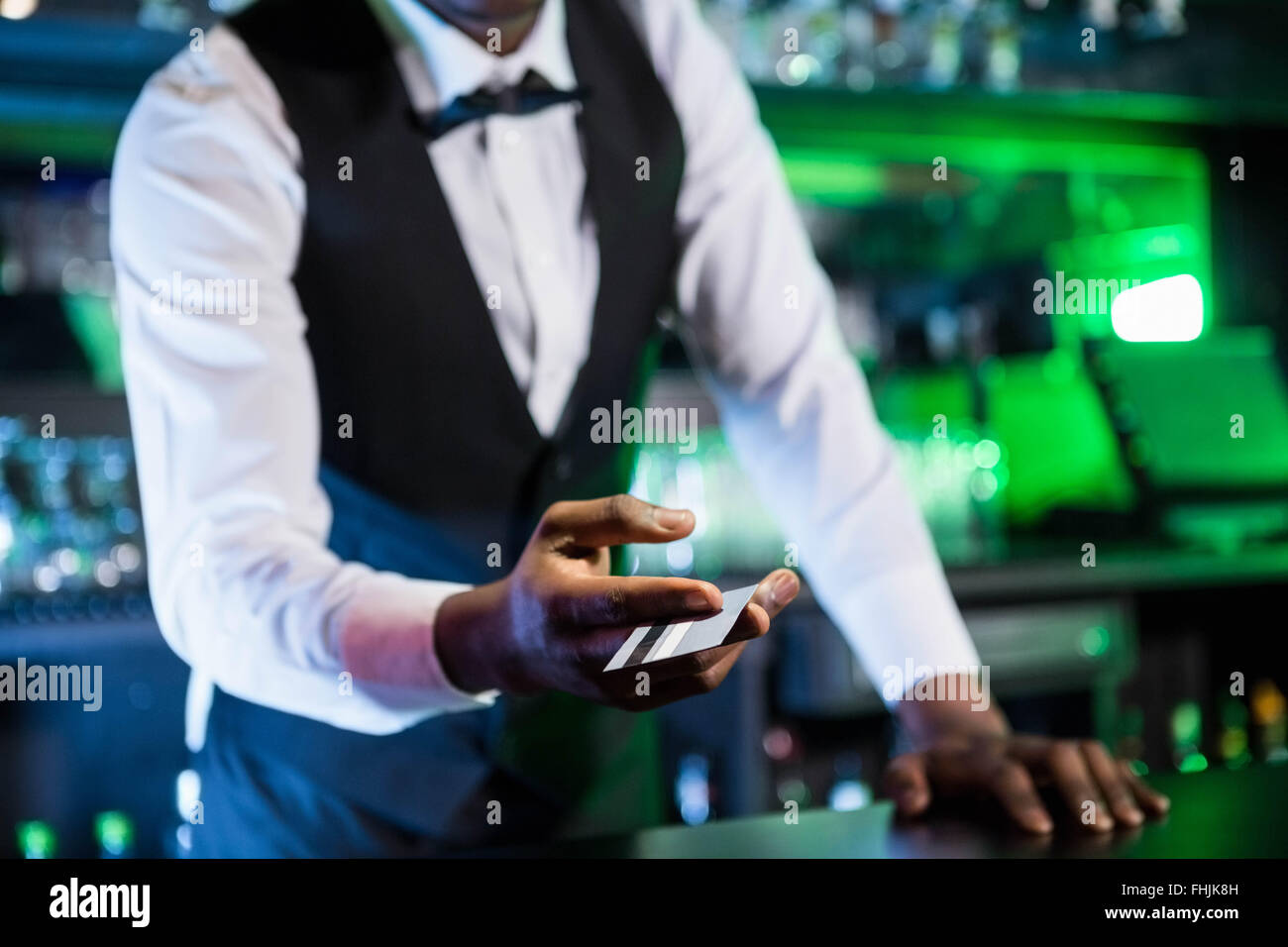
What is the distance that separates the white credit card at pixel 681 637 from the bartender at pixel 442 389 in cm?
16

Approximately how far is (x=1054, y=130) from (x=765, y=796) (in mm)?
1634

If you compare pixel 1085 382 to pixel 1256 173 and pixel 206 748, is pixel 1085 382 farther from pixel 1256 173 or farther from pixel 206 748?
pixel 206 748

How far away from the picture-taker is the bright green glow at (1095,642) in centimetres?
228

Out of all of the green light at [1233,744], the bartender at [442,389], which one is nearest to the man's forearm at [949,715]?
the bartender at [442,389]

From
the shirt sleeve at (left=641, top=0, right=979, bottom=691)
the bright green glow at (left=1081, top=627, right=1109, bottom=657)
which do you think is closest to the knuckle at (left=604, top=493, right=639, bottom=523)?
the shirt sleeve at (left=641, top=0, right=979, bottom=691)

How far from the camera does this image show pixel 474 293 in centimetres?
114

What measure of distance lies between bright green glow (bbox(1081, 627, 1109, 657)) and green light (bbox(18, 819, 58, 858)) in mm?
1708

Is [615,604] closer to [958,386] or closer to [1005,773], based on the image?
[1005,773]

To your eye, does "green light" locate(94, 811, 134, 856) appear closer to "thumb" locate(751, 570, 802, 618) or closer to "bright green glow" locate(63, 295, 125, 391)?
"bright green glow" locate(63, 295, 125, 391)

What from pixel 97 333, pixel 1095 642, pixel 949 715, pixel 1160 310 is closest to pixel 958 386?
pixel 1160 310

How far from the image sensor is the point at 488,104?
118 cm

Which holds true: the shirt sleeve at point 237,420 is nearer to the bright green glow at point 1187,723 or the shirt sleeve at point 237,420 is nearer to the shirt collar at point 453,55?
the shirt collar at point 453,55
